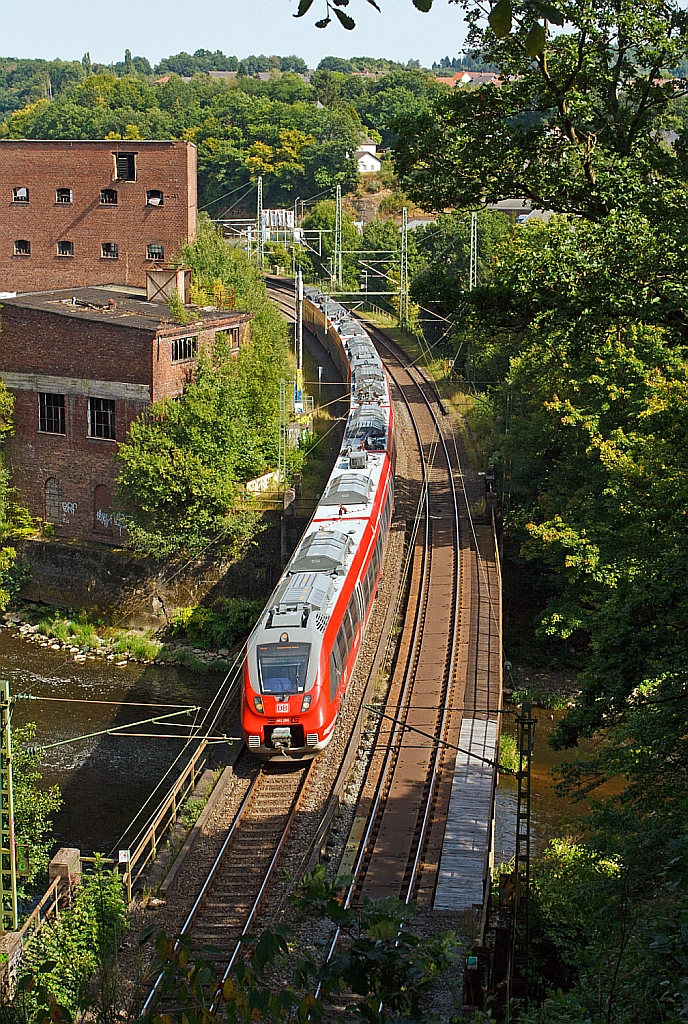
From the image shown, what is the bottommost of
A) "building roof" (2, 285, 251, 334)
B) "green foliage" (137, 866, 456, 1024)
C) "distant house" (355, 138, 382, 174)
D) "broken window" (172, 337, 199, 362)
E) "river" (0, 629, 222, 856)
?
"river" (0, 629, 222, 856)

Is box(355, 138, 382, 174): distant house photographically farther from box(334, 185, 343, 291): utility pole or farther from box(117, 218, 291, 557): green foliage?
box(117, 218, 291, 557): green foliage

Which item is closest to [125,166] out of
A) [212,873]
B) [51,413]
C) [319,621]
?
[51,413]

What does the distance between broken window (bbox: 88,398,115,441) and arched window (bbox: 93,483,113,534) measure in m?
1.45

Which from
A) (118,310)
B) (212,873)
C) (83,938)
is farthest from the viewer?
(118,310)

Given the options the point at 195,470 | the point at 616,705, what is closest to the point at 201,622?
the point at 195,470

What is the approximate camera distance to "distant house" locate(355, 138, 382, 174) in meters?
91.1

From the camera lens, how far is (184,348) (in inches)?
1229

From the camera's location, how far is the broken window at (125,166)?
4197 cm

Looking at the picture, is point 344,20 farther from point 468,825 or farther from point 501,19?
point 468,825

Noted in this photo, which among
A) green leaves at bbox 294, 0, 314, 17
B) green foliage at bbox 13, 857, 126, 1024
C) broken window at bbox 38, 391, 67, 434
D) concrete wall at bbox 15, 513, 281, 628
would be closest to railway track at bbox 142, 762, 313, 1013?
green foliage at bbox 13, 857, 126, 1024

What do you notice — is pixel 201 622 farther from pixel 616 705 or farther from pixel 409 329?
pixel 409 329

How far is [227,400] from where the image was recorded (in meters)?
30.5

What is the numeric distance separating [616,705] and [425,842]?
594 centimetres

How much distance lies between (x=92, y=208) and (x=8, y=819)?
107 ft
